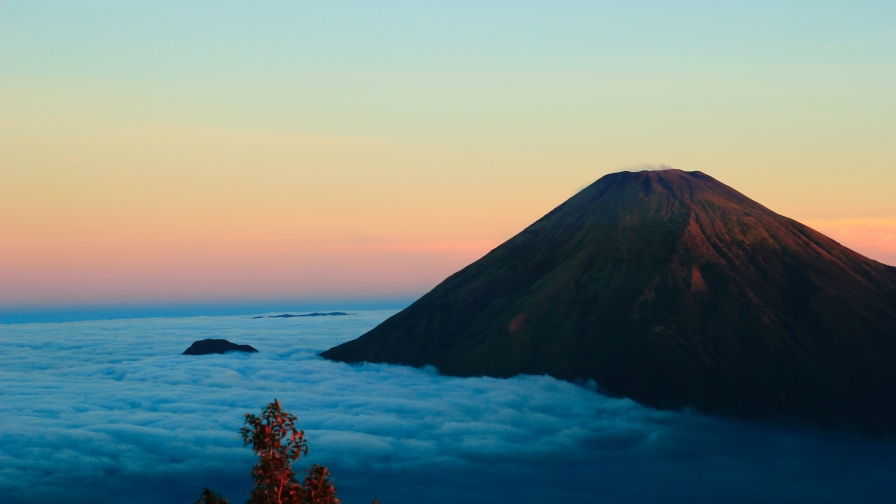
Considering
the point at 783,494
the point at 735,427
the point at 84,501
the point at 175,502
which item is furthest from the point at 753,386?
the point at 84,501

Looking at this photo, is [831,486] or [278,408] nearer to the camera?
[278,408]

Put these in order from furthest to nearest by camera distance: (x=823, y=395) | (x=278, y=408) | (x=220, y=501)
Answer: (x=823, y=395) → (x=220, y=501) → (x=278, y=408)

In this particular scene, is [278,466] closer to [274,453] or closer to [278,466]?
[278,466]

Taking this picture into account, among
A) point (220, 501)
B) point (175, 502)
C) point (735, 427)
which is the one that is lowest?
point (175, 502)

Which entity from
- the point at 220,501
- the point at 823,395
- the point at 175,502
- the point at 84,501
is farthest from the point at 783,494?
the point at 220,501

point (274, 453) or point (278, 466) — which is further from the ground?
point (274, 453)

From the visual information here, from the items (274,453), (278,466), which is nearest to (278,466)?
(278,466)

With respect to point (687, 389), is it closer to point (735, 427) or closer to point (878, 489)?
point (735, 427)

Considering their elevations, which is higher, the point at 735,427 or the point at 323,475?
the point at 323,475

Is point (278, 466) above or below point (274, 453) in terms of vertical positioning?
below

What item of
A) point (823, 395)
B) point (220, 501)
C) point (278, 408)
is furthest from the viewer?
point (823, 395)
